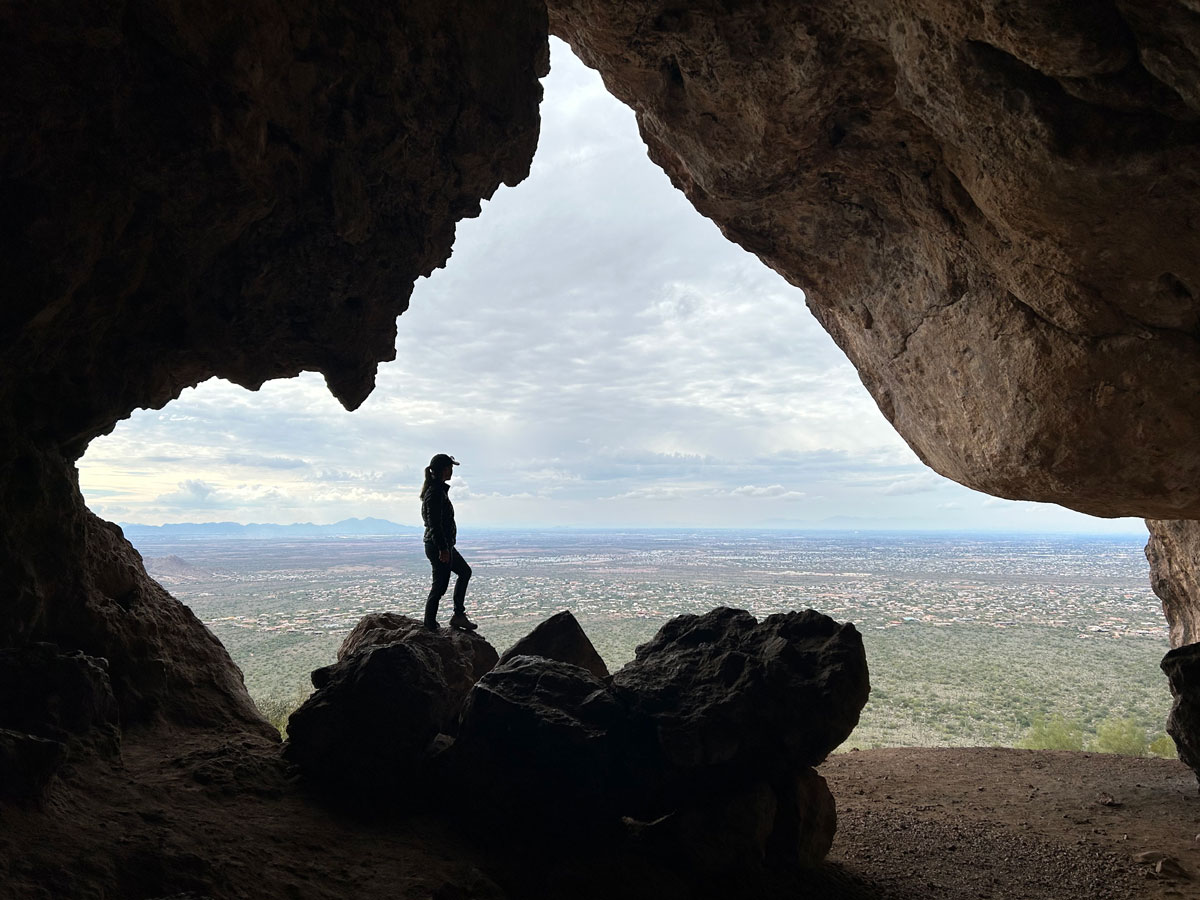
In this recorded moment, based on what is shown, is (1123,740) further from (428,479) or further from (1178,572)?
(428,479)

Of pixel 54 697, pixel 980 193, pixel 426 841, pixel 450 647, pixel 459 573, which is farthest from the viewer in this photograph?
pixel 459 573

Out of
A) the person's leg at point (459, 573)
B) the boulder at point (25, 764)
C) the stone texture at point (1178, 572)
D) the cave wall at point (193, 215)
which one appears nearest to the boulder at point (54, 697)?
the boulder at point (25, 764)

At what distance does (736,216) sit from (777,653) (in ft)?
29.3

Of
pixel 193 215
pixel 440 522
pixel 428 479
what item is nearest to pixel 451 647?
pixel 440 522

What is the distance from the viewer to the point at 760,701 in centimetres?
848

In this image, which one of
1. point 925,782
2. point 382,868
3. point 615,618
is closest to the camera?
point 382,868

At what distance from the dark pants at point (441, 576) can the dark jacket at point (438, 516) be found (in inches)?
6.6

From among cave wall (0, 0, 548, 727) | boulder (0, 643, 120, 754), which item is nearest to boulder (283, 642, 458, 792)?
boulder (0, 643, 120, 754)

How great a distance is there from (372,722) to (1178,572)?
59.5ft

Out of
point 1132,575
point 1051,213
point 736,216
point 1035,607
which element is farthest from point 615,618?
point 1132,575

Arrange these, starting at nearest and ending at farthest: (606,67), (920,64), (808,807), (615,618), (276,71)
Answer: (920,64), (276,71), (808,807), (606,67), (615,618)

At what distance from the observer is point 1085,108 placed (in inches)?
263

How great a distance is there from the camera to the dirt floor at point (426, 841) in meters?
5.41

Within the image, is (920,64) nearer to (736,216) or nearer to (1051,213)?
(1051,213)
